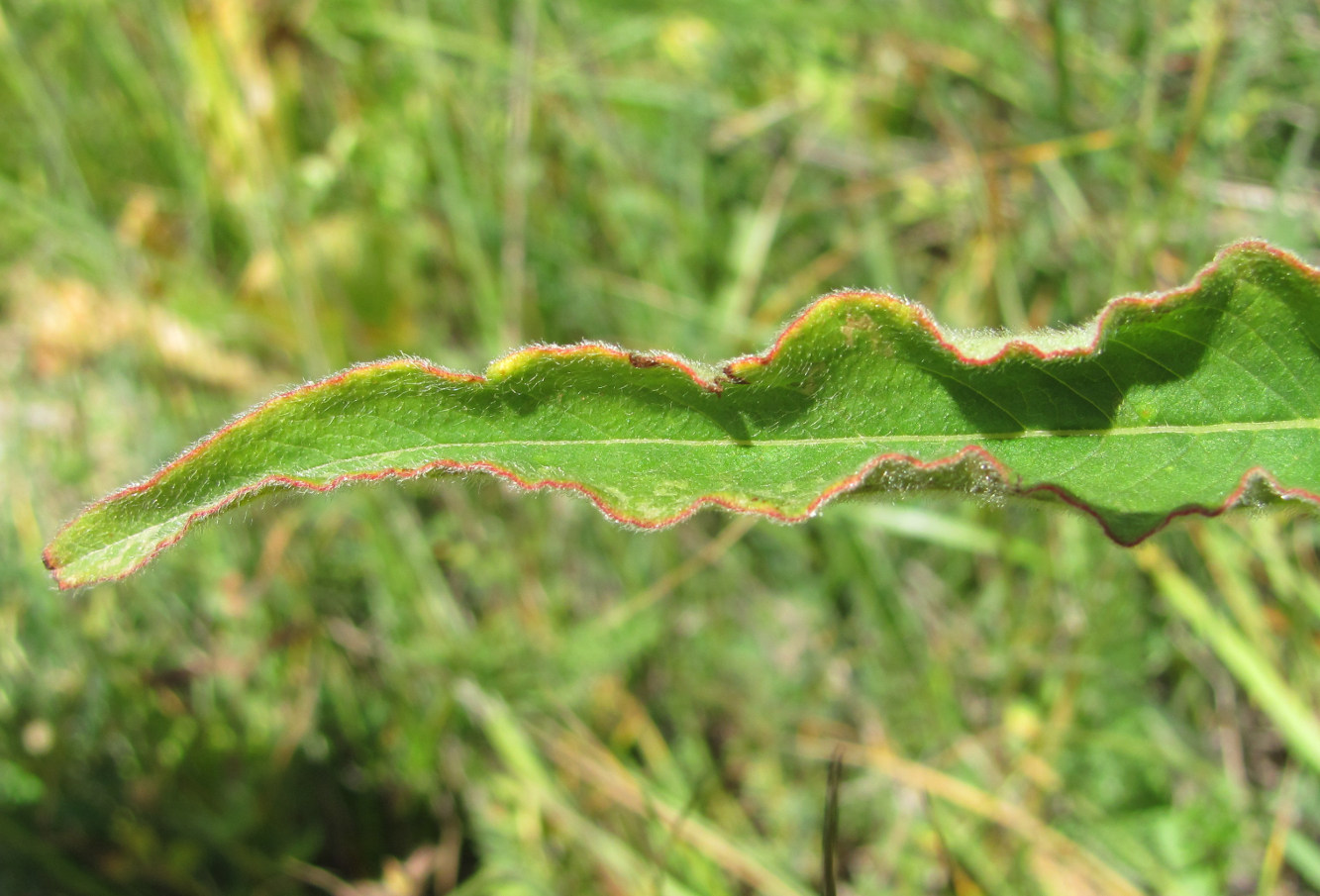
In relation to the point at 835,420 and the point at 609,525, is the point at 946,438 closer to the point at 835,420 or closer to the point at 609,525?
the point at 835,420

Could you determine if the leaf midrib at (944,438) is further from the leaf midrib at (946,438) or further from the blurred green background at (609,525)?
the blurred green background at (609,525)

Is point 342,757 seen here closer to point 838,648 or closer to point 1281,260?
point 838,648

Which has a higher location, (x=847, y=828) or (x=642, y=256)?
(x=642, y=256)

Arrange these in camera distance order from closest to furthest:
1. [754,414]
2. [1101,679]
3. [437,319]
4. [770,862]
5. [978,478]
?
[978,478], [754,414], [770,862], [1101,679], [437,319]

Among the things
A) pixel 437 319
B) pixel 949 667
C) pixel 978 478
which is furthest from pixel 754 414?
pixel 437 319

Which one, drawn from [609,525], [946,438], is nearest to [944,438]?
[946,438]

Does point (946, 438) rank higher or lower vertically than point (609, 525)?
lower
